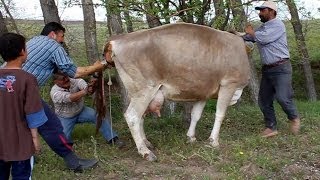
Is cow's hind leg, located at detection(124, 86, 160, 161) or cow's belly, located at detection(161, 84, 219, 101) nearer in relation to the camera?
cow's hind leg, located at detection(124, 86, 160, 161)

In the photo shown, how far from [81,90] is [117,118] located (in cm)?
417

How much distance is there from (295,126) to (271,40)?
54.7 inches

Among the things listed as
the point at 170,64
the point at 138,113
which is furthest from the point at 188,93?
the point at 138,113

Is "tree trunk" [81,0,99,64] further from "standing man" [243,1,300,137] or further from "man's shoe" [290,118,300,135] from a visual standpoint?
"man's shoe" [290,118,300,135]

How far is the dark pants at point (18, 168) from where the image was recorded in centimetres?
487

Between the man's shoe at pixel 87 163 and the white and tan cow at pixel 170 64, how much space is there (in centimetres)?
69

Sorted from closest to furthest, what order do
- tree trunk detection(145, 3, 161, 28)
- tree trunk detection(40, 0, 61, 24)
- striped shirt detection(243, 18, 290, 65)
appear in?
striped shirt detection(243, 18, 290, 65), tree trunk detection(145, 3, 161, 28), tree trunk detection(40, 0, 61, 24)

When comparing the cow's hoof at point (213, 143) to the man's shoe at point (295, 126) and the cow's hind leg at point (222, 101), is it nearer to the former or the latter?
the cow's hind leg at point (222, 101)

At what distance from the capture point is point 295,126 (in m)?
7.54

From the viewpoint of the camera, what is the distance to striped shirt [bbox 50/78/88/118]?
705 centimetres

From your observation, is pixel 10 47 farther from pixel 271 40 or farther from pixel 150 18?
pixel 271 40

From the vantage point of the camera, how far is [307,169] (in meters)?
6.09

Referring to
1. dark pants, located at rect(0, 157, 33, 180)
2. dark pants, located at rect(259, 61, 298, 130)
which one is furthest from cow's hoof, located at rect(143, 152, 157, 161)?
dark pants, located at rect(259, 61, 298, 130)

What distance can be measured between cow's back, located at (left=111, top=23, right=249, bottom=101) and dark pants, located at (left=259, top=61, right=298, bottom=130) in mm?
644
